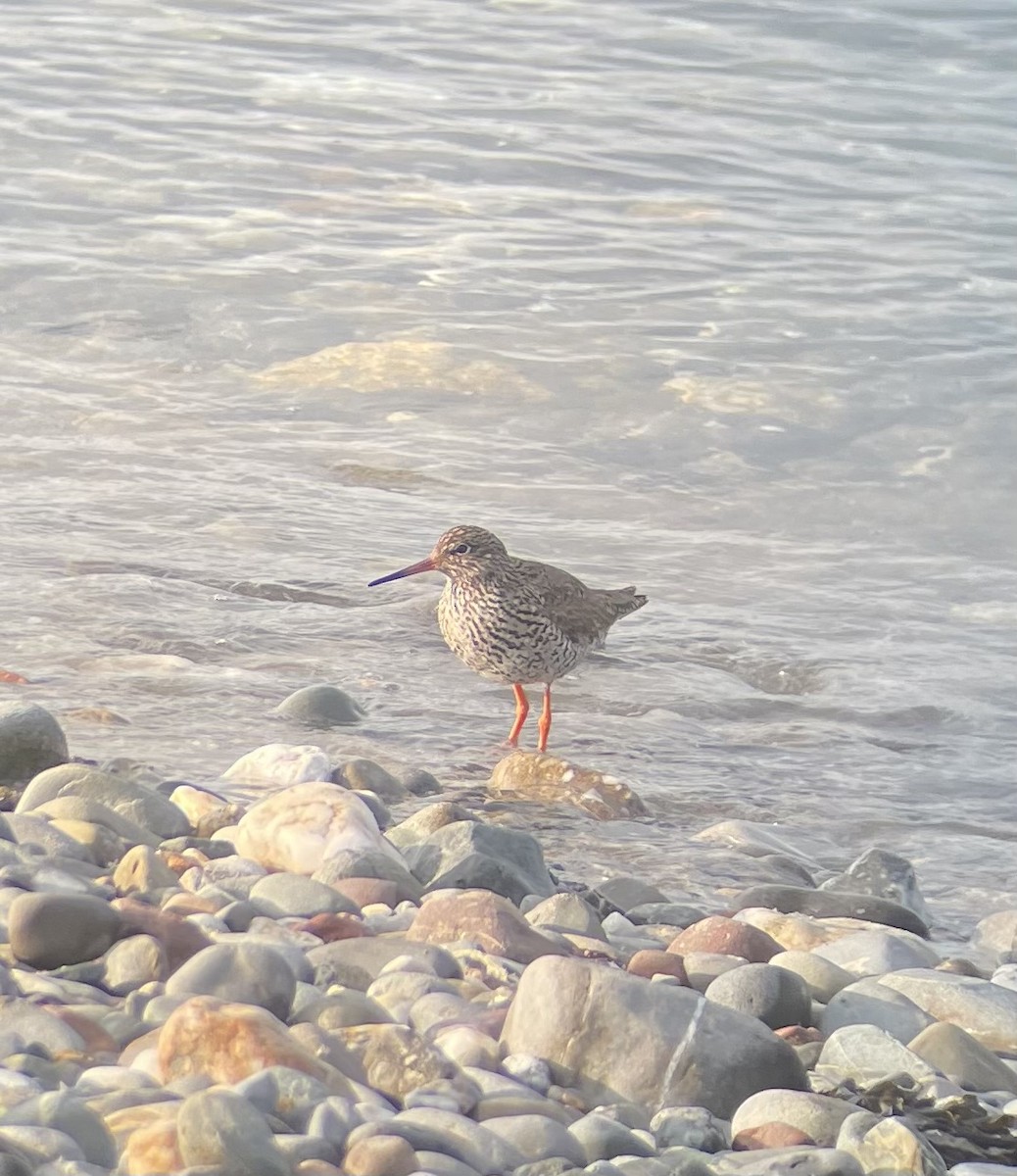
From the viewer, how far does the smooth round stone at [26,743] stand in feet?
17.1

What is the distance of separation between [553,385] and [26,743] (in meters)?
6.70

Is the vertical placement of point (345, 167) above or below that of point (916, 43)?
below

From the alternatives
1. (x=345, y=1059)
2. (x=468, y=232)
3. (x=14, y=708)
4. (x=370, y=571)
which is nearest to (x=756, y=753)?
(x=370, y=571)

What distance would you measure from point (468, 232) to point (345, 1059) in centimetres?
1161

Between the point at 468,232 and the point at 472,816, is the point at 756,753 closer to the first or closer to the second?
the point at 472,816

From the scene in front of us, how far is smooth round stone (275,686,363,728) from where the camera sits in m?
6.52

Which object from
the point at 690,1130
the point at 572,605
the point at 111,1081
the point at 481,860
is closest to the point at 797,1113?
the point at 690,1130

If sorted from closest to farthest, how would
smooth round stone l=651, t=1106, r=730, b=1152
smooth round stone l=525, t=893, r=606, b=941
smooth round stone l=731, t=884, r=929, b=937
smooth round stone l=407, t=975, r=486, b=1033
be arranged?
smooth round stone l=651, t=1106, r=730, b=1152
smooth round stone l=407, t=975, r=486, b=1033
smooth round stone l=525, t=893, r=606, b=941
smooth round stone l=731, t=884, r=929, b=937

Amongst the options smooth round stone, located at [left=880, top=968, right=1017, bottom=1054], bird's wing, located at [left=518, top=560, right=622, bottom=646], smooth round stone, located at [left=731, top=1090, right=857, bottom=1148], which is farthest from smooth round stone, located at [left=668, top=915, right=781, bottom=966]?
bird's wing, located at [left=518, top=560, right=622, bottom=646]

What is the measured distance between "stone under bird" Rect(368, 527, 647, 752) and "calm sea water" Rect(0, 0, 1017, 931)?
28 cm

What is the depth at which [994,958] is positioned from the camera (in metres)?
5.12

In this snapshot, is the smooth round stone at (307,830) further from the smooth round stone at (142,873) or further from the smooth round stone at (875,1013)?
the smooth round stone at (875,1013)

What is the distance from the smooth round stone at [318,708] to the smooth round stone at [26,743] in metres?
1.30

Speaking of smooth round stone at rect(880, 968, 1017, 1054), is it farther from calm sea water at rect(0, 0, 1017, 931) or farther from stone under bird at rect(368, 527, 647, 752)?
stone under bird at rect(368, 527, 647, 752)
